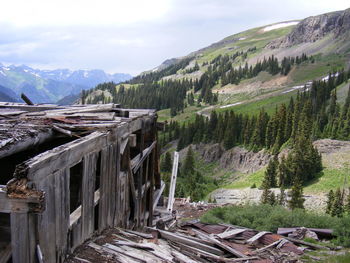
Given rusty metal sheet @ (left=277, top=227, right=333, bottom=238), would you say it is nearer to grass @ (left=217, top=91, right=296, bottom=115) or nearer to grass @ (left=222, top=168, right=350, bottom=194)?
grass @ (left=222, top=168, right=350, bottom=194)

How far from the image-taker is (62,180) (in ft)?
17.3

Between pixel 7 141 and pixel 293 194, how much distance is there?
29330mm

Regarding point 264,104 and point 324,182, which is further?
point 264,104

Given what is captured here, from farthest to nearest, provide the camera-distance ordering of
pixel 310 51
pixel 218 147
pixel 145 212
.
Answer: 1. pixel 310 51
2. pixel 218 147
3. pixel 145 212

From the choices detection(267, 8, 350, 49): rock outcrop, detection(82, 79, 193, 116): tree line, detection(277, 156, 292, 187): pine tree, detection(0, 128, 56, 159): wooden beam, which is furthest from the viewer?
detection(267, 8, 350, 49): rock outcrop

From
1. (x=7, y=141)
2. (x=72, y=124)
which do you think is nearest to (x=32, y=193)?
(x=7, y=141)

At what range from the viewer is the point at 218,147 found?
2687 inches

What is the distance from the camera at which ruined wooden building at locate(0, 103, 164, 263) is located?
431cm

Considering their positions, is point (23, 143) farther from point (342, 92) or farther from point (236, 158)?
point (342, 92)

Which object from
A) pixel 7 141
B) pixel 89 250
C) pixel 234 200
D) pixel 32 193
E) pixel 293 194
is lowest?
pixel 234 200

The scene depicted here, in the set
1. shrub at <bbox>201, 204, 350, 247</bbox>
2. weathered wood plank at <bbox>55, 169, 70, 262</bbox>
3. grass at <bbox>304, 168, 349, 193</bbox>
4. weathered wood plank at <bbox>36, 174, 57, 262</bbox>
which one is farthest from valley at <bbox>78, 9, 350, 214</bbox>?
weathered wood plank at <bbox>36, 174, 57, 262</bbox>

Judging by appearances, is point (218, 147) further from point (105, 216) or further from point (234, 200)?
point (105, 216)

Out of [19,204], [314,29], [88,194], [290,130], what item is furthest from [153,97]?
[19,204]

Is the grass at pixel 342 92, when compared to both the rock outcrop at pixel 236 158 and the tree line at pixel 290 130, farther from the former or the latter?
the rock outcrop at pixel 236 158
